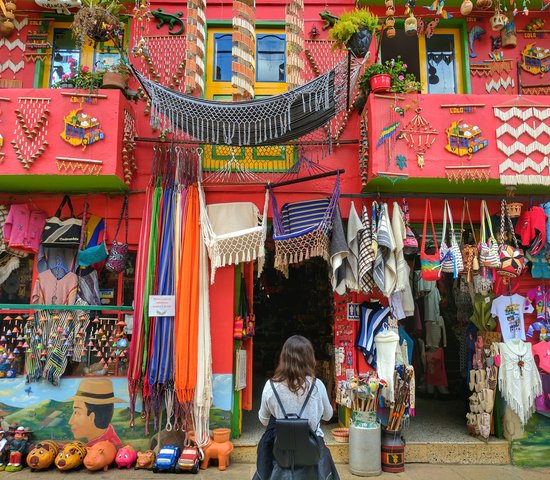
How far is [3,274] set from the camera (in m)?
6.64

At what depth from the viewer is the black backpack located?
10.8 feet

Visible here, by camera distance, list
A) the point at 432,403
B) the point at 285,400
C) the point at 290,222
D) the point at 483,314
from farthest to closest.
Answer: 1. the point at 432,403
2. the point at 483,314
3. the point at 290,222
4. the point at 285,400

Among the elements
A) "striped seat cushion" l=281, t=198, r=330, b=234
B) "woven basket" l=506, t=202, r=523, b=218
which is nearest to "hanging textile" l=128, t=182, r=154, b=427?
"striped seat cushion" l=281, t=198, r=330, b=234

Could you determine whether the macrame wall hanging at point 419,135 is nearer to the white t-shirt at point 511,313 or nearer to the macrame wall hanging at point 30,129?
the white t-shirt at point 511,313

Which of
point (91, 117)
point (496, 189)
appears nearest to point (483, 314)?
point (496, 189)

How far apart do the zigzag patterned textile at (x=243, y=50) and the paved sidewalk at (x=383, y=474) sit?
15.0 ft

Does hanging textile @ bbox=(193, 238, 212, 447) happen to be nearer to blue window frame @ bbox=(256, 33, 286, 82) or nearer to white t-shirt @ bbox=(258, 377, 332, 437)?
white t-shirt @ bbox=(258, 377, 332, 437)

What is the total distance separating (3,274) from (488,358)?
266 inches

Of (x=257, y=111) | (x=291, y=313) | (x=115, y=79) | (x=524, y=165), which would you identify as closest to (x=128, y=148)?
(x=115, y=79)

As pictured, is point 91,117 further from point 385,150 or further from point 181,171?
point 385,150

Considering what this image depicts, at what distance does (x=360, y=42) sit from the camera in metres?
6.22

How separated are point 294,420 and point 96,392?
3.64 meters

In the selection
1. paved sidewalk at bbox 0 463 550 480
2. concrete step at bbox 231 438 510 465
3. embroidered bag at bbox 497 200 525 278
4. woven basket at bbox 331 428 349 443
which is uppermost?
embroidered bag at bbox 497 200 525 278

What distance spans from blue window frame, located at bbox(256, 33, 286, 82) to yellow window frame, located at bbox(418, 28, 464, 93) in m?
2.15
